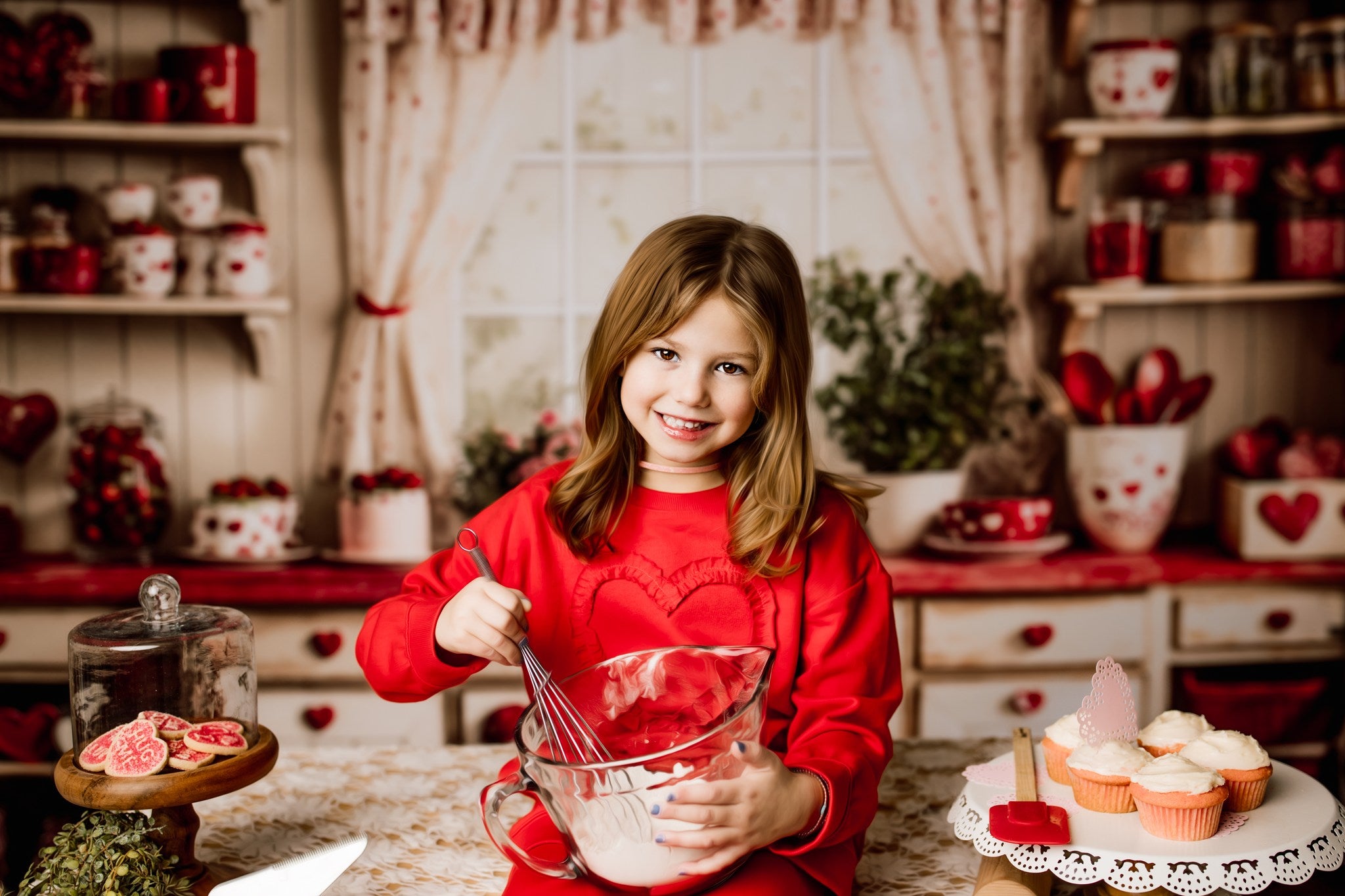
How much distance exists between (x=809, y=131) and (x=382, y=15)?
3.20ft

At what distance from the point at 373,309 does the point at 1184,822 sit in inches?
78.1

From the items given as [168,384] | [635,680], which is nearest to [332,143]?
[168,384]

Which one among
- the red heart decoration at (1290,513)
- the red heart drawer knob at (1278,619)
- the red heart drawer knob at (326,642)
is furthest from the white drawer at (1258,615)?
the red heart drawer knob at (326,642)

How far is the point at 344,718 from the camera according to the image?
88.0 inches

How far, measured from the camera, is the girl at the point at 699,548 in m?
1.09

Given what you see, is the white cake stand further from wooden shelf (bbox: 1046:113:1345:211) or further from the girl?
wooden shelf (bbox: 1046:113:1345:211)

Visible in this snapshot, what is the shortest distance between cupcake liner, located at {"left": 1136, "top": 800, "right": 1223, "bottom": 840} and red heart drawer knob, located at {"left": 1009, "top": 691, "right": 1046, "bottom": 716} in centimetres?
131

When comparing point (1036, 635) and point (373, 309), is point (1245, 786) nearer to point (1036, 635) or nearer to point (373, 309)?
point (1036, 635)

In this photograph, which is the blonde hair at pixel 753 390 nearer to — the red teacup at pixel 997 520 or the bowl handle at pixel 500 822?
the bowl handle at pixel 500 822

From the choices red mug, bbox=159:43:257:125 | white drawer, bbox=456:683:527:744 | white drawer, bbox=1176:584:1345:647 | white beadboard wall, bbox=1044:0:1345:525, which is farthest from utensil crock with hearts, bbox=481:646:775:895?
white beadboard wall, bbox=1044:0:1345:525

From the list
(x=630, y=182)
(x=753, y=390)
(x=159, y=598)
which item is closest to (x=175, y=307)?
(x=630, y=182)

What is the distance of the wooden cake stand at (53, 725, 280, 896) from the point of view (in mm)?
967

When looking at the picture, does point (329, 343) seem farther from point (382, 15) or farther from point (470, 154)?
point (382, 15)

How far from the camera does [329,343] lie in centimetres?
258
